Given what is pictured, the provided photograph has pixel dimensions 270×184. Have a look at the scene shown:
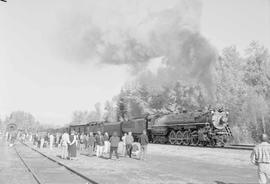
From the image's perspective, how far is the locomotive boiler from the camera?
28016 millimetres

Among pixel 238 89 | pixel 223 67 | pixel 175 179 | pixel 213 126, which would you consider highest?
pixel 223 67

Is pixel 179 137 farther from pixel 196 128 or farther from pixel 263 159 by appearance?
pixel 263 159

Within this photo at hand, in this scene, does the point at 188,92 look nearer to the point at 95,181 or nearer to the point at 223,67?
the point at 223,67

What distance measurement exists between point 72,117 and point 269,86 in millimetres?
129660

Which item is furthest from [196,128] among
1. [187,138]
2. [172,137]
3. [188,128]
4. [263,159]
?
[263,159]

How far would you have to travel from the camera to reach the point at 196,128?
95.6 feet

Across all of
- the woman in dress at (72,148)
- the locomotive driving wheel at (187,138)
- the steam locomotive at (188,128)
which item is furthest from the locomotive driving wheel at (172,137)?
the woman in dress at (72,148)

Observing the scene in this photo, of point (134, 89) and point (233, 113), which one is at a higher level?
point (134, 89)

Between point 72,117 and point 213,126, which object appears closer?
point 213,126

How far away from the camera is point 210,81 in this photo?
3650 centimetres

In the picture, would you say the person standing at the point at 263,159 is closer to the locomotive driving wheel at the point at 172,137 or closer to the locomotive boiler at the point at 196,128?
the locomotive boiler at the point at 196,128

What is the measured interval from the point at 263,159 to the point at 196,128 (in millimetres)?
21509

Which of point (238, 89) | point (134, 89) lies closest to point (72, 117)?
point (134, 89)

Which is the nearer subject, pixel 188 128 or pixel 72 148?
pixel 72 148
